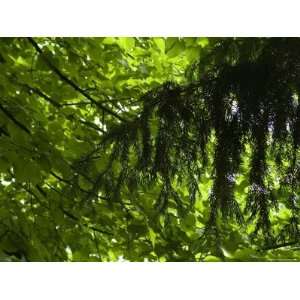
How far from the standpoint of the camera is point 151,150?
6.26 ft

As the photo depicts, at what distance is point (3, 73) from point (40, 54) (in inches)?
6.4

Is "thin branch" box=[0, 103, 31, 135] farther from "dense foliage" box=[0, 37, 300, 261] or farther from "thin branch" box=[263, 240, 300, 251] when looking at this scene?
"thin branch" box=[263, 240, 300, 251]

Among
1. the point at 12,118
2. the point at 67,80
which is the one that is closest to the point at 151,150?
the point at 67,80

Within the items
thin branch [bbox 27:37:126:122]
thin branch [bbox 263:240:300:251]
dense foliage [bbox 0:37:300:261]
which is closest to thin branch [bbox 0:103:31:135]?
dense foliage [bbox 0:37:300:261]

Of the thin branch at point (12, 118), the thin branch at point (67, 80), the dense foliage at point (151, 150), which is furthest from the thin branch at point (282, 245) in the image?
the thin branch at point (12, 118)

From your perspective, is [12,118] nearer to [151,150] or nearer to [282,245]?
[151,150]

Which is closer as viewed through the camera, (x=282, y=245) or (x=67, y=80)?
(x=282, y=245)

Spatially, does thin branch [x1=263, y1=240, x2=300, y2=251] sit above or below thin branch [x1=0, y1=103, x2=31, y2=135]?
below

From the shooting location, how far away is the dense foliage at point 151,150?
1.84 metres

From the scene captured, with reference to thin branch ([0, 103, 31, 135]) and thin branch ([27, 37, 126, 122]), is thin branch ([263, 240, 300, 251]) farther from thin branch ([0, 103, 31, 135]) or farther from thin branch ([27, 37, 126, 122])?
thin branch ([0, 103, 31, 135])

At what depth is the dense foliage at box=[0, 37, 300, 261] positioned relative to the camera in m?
1.84
